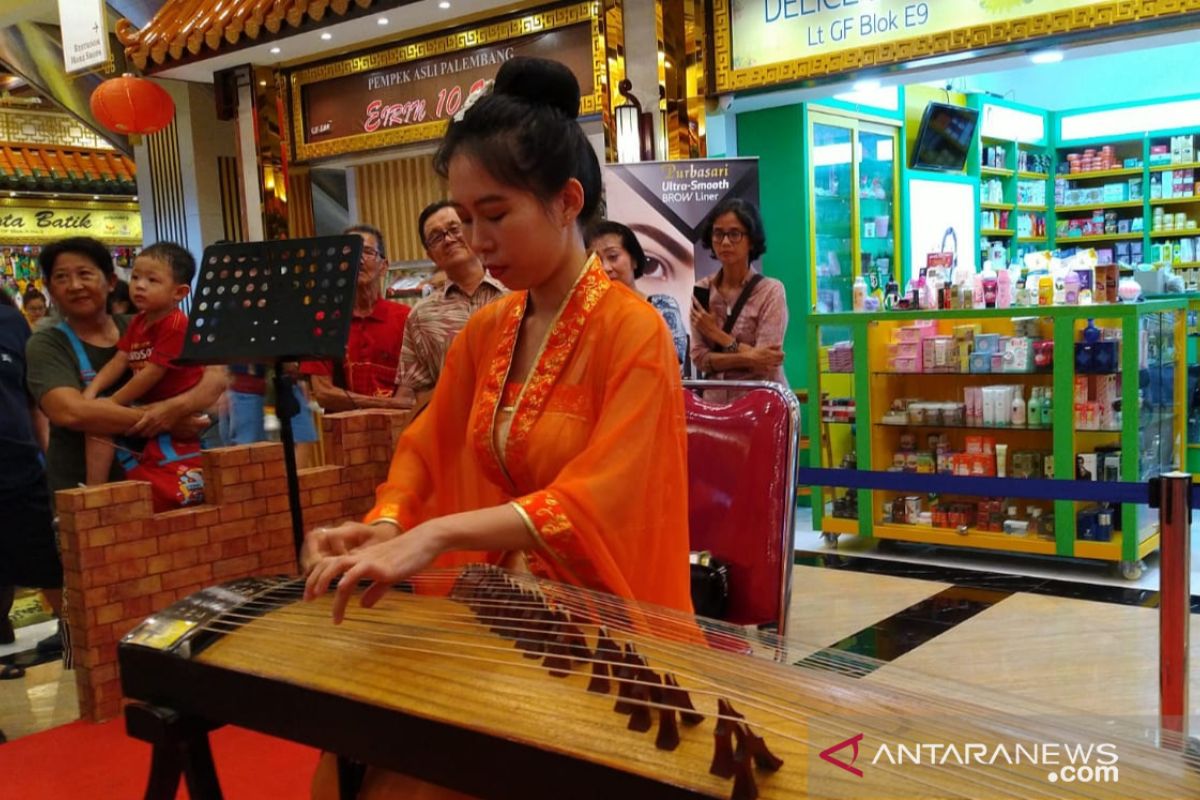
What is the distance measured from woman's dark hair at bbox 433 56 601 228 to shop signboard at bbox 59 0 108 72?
5.83 meters

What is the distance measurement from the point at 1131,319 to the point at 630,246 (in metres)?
2.41

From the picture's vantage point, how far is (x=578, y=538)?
147cm

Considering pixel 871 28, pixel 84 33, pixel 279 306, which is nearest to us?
pixel 279 306

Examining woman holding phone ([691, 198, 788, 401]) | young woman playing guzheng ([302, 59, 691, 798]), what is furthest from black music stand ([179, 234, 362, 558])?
woman holding phone ([691, 198, 788, 401])

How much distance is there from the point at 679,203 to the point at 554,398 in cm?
348

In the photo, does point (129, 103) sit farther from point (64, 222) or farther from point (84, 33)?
point (64, 222)

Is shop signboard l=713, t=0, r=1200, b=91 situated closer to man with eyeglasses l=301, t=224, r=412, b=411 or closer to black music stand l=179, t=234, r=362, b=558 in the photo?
man with eyeglasses l=301, t=224, r=412, b=411

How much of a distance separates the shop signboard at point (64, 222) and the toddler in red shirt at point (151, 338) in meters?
9.29

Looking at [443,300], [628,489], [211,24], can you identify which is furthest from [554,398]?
[211,24]

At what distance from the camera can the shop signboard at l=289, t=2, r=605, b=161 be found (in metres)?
6.45

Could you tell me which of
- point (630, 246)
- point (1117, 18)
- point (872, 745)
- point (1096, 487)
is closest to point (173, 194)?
point (630, 246)

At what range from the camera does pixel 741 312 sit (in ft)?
15.3

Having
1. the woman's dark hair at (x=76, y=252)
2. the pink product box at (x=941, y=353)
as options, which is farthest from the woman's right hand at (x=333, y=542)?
the pink product box at (x=941, y=353)

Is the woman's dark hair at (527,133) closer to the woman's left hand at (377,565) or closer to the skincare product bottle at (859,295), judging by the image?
the woman's left hand at (377,565)
